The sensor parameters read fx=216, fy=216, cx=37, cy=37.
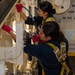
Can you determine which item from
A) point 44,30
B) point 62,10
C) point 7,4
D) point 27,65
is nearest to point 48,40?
point 44,30

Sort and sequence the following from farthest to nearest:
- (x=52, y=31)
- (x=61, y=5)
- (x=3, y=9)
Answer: (x=61, y=5) → (x=52, y=31) → (x=3, y=9)

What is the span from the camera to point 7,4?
1806 millimetres

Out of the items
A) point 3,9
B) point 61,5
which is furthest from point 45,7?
point 3,9

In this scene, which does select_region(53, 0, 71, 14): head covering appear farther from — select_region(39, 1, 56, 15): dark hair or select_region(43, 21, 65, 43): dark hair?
select_region(43, 21, 65, 43): dark hair

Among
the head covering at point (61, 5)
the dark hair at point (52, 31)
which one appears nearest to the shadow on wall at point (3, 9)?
the dark hair at point (52, 31)

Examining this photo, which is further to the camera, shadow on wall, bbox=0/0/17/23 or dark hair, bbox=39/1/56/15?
dark hair, bbox=39/1/56/15

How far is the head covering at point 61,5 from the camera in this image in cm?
276

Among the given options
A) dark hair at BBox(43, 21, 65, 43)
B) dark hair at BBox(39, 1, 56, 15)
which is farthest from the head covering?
dark hair at BBox(43, 21, 65, 43)

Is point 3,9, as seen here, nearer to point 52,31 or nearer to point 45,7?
point 52,31

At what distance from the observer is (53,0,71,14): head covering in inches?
109

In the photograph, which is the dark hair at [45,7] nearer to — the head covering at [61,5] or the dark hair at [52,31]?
the head covering at [61,5]

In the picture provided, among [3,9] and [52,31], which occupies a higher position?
[3,9]

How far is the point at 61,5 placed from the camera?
9.18ft

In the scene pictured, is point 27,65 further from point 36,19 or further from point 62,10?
point 62,10
